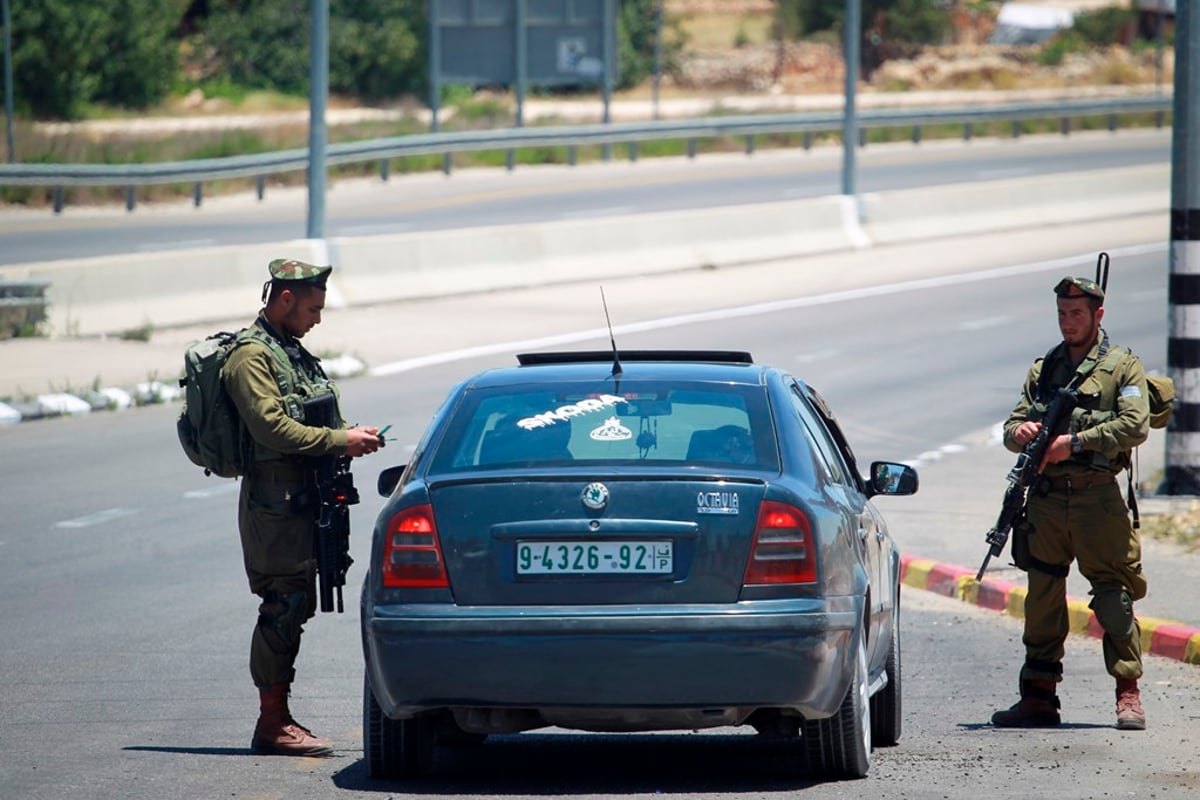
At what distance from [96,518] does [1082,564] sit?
23.9 feet

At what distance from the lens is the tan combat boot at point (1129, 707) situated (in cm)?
798

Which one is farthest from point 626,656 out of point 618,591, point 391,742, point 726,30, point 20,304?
point 726,30

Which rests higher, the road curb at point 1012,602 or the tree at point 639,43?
the tree at point 639,43

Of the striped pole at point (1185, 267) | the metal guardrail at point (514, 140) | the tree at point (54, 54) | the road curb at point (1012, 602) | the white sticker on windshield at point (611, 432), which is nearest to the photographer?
Result: the white sticker on windshield at point (611, 432)

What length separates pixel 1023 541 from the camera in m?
8.41

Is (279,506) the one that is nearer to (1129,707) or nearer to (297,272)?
(297,272)

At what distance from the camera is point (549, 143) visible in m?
46.1

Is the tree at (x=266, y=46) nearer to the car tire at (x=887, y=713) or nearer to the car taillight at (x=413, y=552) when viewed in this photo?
the car tire at (x=887, y=713)

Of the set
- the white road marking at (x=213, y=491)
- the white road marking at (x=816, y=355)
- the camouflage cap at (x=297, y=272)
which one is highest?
the camouflage cap at (x=297, y=272)

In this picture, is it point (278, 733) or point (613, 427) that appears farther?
point (278, 733)

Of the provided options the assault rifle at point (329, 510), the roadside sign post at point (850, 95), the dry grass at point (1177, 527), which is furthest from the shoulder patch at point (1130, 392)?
the roadside sign post at point (850, 95)

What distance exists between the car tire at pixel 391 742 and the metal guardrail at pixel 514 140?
84.3ft

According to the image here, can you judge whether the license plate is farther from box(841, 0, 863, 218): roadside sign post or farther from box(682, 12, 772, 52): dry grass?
box(682, 12, 772, 52): dry grass

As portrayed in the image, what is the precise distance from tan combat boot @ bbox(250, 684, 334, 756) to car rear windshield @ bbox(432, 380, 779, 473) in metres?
1.32
